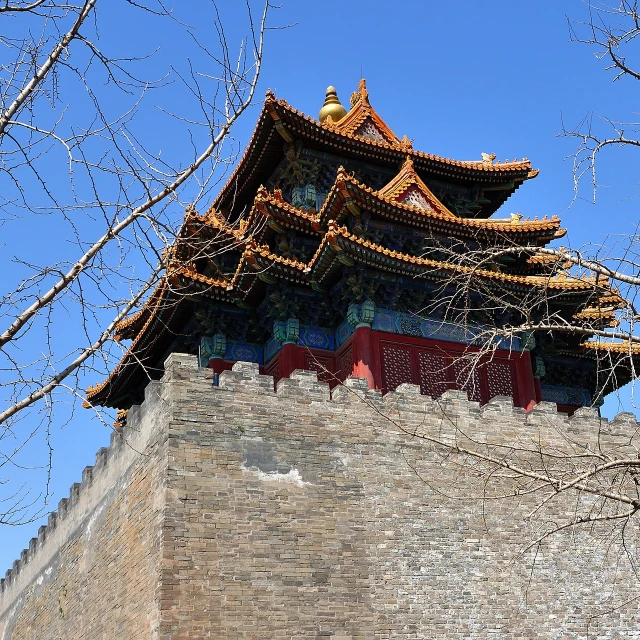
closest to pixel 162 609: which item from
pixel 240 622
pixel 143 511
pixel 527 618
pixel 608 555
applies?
pixel 240 622

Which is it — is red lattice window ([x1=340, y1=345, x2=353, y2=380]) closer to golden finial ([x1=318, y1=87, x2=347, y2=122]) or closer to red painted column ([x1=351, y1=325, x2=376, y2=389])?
red painted column ([x1=351, y1=325, x2=376, y2=389])

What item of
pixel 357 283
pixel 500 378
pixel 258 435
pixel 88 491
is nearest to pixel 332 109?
pixel 357 283

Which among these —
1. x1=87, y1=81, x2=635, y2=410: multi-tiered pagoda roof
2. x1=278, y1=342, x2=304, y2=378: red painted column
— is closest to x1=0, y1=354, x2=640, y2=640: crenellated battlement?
x1=87, y1=81, x2=635, y2=410: multi-tiered pagoda roof

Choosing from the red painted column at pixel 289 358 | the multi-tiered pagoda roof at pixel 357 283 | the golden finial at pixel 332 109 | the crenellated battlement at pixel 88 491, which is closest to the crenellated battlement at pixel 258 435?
the crenellated battlement at pixel 88 491

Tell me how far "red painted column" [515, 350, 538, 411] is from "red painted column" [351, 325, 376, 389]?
3.16 meters

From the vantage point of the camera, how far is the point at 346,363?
1534 centimetres

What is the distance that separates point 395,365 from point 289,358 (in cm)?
198

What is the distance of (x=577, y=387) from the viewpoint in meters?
20.2

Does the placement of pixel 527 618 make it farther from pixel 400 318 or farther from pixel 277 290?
pixel 277 290

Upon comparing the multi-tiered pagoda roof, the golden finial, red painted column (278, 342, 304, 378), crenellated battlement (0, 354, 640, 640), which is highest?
the golden finial

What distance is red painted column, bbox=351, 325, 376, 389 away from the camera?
47.4 ft

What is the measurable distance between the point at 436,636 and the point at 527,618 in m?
1.53

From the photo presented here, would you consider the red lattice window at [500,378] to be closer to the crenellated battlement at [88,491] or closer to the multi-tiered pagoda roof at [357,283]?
the multi-tiered pagoda roof at [357,283]

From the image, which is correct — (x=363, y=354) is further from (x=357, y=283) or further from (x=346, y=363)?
(x=357, y=283)
